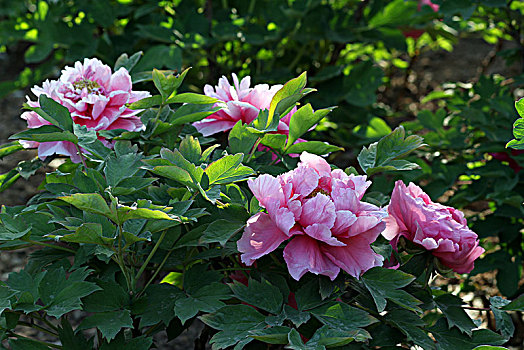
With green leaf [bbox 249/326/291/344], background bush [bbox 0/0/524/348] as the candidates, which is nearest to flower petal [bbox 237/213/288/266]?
green leaf [bbox 249/326/291/344]

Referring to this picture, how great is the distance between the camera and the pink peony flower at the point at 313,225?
88 cm

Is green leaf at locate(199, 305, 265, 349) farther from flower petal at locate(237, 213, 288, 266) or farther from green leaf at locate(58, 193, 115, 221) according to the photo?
green leaf at locate(58, 193, 115, 221)

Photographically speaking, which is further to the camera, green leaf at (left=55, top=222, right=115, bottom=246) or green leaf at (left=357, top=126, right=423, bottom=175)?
green leaf at (left=357, top=126, right=423, bottom=175)

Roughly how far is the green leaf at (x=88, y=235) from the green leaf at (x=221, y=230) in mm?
142

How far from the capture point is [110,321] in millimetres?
900

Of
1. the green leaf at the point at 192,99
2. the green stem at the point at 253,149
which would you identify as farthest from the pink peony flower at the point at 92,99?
the green stem at the point at 253,149

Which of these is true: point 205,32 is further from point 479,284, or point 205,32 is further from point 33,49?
point 479,284

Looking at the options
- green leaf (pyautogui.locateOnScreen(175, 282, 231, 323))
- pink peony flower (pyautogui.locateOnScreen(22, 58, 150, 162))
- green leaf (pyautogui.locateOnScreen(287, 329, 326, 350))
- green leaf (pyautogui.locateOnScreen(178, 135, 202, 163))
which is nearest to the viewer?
green leaf (pyautogui.locateOnScreen(287, 329, 326, 350))

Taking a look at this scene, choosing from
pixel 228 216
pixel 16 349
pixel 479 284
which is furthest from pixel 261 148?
pixel 479 284

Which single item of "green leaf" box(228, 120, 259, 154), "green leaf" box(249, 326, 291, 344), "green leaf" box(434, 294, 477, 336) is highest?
"green leaf" box(228, 120, 259, 154)

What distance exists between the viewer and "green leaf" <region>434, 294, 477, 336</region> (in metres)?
0.97

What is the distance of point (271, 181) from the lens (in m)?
0.89

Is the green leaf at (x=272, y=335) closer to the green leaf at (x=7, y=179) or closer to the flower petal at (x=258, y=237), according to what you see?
the flower petal at (x=258, y=237)

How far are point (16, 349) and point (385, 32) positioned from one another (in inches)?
69.6
